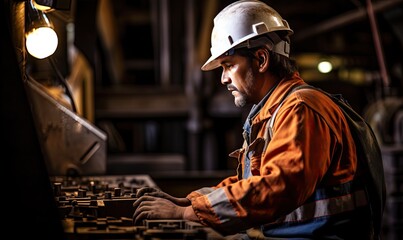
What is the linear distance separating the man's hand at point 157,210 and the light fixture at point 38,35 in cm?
135

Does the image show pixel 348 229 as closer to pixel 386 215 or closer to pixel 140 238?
pixel 140 238

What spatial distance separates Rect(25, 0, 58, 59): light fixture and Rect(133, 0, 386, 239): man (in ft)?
3.68

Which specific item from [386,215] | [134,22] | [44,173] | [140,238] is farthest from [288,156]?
[134,22]

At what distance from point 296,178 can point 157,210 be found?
0.68 meters

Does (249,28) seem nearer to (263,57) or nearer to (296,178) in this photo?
(263,57)

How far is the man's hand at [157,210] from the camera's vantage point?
9.50 ft

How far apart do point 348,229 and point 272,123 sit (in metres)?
0.59

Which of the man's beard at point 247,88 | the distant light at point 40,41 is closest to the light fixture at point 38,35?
the distant light at point 40,41

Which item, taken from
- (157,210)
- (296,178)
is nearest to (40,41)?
(157,210)

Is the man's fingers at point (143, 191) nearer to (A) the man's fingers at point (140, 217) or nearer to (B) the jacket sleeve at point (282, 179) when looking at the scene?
(A) the man's fingers at point (140, 217)

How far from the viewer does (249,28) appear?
319cm

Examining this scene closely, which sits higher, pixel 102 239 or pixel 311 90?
pixel 311 90

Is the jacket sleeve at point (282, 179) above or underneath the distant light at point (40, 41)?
underneath

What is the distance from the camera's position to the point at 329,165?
9.28 ft
